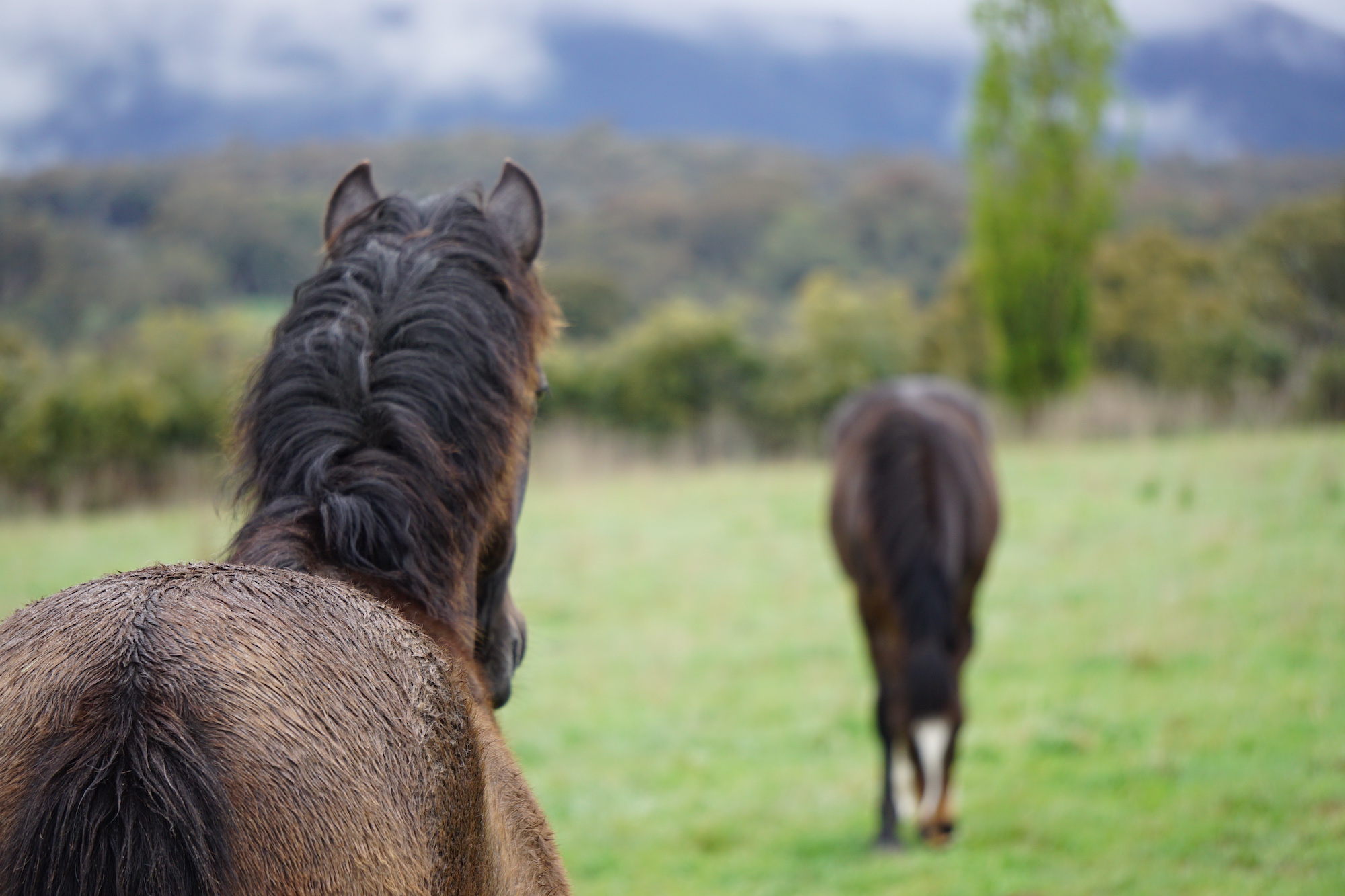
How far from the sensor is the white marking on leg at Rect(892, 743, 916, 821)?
14.3 ft

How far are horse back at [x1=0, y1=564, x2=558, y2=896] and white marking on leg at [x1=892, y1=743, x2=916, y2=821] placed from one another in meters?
3.61

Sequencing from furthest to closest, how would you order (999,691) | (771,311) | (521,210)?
1. (771,311)
2. (999,691)
3. (521,210)

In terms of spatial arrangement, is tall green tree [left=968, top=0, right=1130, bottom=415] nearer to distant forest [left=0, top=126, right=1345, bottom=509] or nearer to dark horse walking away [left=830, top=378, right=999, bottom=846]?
distant forest [left=0, top=126, right=1345, bottom=509]

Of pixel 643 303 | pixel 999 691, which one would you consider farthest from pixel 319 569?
pixel 643 303

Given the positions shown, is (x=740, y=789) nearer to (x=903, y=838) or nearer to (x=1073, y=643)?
(x=903, y=838)

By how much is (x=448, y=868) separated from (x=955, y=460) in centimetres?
414

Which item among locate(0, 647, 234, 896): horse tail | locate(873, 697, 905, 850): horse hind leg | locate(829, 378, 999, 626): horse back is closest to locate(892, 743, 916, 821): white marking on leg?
locate(873, 697, 905, 850): horse hind leg

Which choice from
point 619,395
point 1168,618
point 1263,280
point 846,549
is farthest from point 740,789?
point 1263,280

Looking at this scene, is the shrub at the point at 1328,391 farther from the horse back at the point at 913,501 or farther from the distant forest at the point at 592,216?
the horse back at the point at 913,501

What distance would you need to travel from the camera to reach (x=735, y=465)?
56.4 ft

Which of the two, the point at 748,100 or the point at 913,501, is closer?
the point at 913,501

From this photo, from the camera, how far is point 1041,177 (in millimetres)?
16844

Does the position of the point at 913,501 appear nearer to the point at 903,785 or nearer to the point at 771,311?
the point at 903,785

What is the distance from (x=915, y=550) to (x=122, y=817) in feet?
13.1
